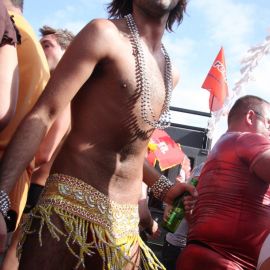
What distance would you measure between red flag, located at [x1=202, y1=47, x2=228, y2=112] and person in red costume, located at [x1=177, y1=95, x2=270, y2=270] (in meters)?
8.20

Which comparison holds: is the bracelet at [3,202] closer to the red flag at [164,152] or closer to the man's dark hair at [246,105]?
the man's dark hair at [246,105]

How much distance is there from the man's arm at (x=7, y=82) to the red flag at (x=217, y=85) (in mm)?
9948

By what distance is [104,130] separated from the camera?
1925mm

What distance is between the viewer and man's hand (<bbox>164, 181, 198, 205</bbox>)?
2434mm

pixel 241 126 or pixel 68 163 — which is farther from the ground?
pixel 68 163

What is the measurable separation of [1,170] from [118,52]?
0.71 m

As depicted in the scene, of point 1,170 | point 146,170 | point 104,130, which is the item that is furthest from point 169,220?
point 1,170

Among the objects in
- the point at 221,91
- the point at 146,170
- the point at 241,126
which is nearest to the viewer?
the point at 146,170

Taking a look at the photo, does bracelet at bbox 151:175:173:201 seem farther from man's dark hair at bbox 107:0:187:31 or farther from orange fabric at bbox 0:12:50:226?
man's dark hair at bbox 107:0:187:31

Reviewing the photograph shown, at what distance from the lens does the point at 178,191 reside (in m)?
2.45

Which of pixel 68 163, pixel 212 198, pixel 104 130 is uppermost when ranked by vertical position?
pixel 104 130

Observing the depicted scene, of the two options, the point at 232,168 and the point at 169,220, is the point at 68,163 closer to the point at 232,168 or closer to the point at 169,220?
the point at 169,220

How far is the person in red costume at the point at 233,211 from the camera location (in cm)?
299

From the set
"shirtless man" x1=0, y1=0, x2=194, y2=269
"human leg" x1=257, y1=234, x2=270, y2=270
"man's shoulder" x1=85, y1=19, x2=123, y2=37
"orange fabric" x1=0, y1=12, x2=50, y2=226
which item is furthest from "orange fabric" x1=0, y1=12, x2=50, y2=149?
"human leg" x1=257, y1=234, x2=270, y2=270
